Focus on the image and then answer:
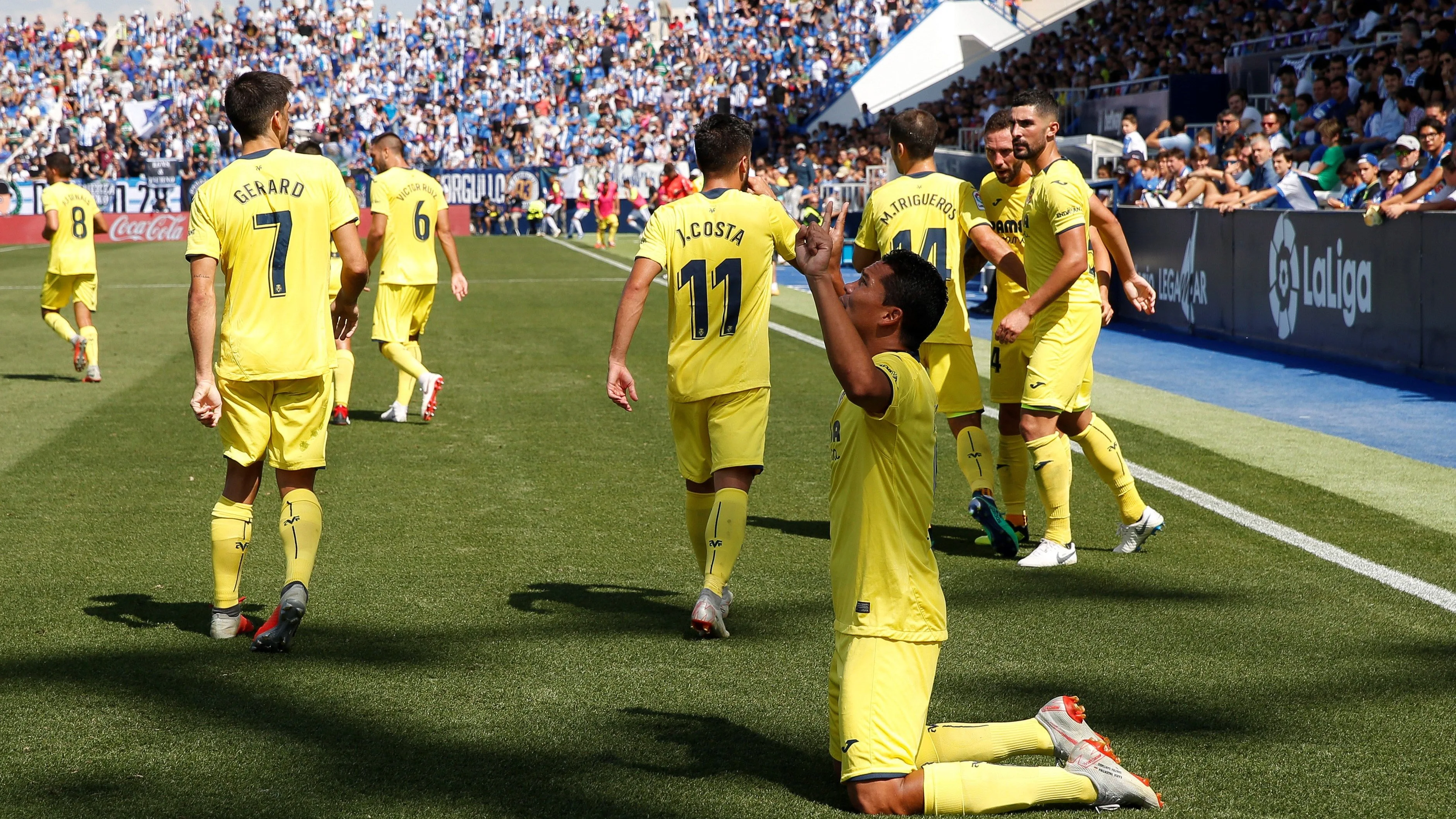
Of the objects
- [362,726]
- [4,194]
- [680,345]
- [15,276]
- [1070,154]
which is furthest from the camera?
[4,194]

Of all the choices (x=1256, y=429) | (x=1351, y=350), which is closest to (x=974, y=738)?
(x=1256, y=429)

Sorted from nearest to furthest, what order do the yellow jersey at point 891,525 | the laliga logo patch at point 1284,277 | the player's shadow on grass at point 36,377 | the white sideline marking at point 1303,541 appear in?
the yellow jersey at point 891,525 < the white sideline marking at point 1303,541 < the player's shadow on grass at point 36,377 < the laliga logo patch at point 1284,277

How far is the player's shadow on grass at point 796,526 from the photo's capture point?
279 inches

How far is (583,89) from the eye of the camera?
53.2 m

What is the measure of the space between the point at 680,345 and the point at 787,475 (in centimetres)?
325

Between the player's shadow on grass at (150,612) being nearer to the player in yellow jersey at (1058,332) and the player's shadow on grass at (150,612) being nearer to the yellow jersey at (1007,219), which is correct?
the player in yellow jersey at (1058,332)

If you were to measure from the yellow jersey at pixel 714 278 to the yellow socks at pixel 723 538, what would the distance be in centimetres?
45

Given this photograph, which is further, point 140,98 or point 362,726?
point 140,98

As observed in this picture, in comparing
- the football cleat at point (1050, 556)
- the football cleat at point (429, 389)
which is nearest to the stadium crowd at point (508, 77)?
the football cleat at point (429, 389)

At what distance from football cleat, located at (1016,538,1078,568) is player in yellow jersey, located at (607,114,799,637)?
165 cm

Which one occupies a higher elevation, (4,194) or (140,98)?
(140,98)

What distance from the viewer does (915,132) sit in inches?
263

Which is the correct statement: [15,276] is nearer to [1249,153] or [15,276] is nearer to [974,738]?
[1249,153]

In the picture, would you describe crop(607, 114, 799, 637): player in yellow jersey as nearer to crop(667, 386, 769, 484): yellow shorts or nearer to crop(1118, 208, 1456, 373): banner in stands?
crop(667, 386, 769, 484): yellow shorts
